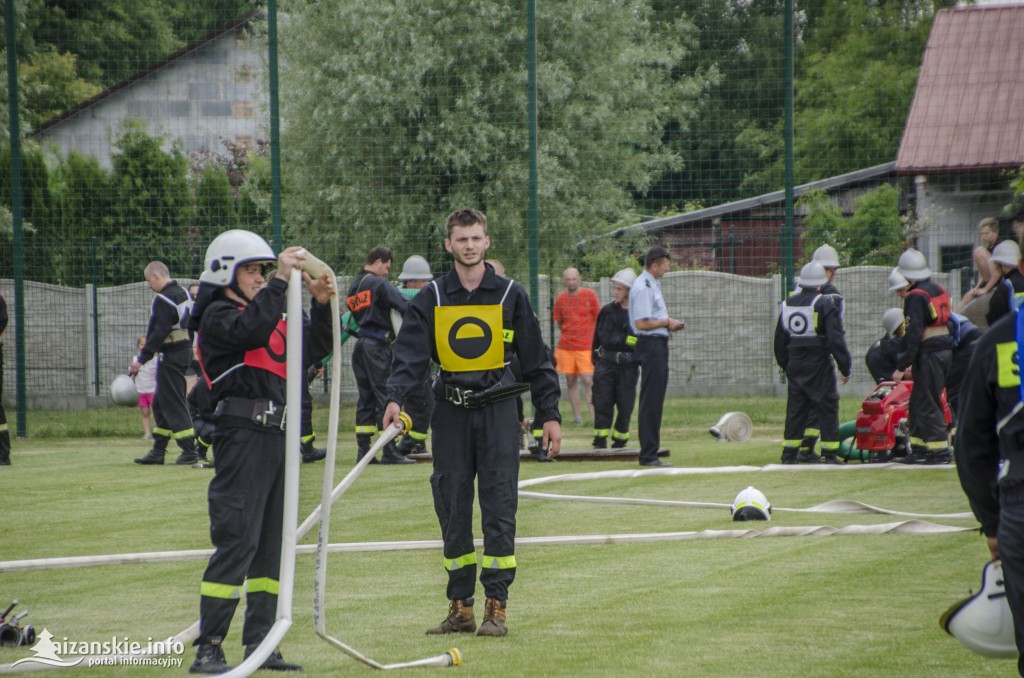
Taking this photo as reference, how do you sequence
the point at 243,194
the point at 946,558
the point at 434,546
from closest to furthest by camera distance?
the point at 946,558
the point at 434,546
the point at 243,194

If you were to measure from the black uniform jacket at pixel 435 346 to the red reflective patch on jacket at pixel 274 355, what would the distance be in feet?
2.93

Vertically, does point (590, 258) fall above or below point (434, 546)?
above

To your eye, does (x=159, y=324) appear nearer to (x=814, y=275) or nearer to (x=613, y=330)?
(x=613, y=330)

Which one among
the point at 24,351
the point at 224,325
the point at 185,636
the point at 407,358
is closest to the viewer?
the point at 224,325

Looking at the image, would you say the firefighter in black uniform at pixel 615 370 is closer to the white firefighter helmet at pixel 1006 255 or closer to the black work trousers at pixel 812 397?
the black work trousers at pixel 812 397

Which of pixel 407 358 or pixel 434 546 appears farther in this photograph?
pixel 434 546

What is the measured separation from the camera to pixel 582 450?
15.1 meters

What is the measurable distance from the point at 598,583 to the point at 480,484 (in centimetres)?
127

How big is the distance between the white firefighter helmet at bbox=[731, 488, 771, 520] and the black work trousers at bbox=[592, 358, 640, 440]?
5.09 metres

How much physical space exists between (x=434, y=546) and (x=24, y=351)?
39.2 feet

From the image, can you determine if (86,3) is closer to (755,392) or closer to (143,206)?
(143,206)

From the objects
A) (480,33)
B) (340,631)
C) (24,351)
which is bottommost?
(340,631)

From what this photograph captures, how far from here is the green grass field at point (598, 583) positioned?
583cm

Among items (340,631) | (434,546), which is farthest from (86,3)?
(340,631)
